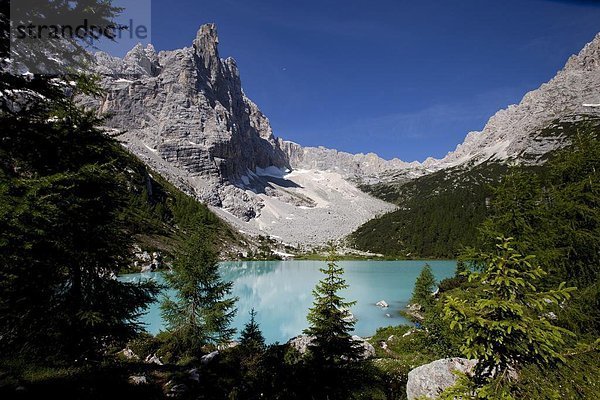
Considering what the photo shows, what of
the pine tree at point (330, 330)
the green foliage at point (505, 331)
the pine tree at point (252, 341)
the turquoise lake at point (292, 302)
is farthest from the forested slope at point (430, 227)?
the green foliage at point (505, 331)

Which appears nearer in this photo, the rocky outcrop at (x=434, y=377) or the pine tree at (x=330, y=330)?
the rocky outcrop at (x=434, y=377)

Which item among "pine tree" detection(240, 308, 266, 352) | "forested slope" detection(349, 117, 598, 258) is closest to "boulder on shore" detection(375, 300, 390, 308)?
"pine tree" detection(240, 308, 266, 352)

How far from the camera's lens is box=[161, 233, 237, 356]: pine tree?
67.0ft

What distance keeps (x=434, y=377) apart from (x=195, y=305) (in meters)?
15.8

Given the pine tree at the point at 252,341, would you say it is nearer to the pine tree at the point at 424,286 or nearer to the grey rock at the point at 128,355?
the grey rock at the point at 128,355

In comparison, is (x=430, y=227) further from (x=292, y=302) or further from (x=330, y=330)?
(x=330, y=330)

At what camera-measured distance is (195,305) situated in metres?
21.0

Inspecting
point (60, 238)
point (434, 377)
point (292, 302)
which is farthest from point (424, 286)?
point (60, 238)

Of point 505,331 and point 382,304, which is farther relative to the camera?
point 382,304

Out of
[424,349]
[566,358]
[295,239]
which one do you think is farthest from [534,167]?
[566,358]

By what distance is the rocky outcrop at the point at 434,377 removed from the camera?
10102 mm

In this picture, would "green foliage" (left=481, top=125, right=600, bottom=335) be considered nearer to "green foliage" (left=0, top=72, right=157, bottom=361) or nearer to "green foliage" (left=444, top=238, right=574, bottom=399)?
"green foliage" (left=444, top=238, right=574, bottom=399)

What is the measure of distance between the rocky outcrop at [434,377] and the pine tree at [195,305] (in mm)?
13194

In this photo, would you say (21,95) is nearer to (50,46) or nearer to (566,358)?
(50,46)
